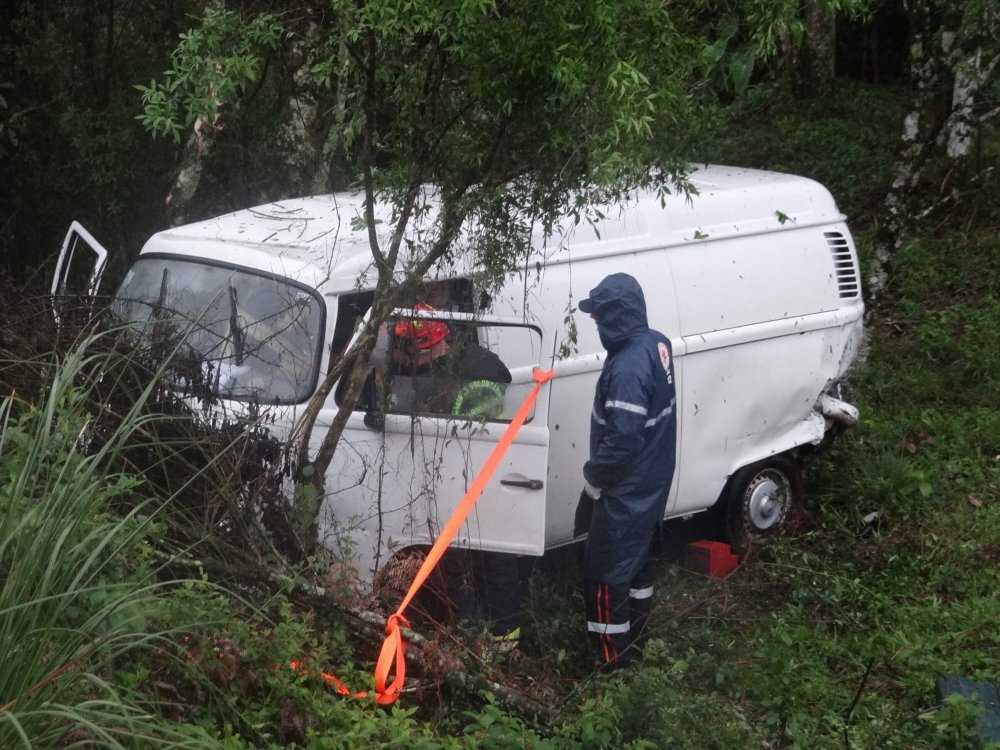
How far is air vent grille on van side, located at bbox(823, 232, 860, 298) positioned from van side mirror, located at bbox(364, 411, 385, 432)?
3.30 m

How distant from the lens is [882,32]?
15.0 meters

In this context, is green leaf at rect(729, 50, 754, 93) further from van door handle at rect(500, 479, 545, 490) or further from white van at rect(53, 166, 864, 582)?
van door handle at rect(500, 479, 545, 490)

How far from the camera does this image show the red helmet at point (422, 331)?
14.8 feet

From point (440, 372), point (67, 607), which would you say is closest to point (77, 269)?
point (440, 372)

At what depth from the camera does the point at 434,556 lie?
4324 millimetres

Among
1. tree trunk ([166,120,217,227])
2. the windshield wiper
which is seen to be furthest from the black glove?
tree trunk ([166,120,217,227])

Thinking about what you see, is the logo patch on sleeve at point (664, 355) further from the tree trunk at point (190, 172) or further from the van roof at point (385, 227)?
the tree trunk at point (190, 172)

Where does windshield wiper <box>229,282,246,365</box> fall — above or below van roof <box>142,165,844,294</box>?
below

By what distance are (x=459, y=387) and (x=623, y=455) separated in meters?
0.84

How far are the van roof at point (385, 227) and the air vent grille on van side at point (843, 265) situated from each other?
0.42 feet

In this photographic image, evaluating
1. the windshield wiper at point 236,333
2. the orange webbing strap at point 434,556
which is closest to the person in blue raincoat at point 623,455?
the orange webbing strap at point 434,556

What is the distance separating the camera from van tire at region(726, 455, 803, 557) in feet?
20.4

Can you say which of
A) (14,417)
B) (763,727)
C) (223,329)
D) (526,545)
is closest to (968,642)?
(763,727)

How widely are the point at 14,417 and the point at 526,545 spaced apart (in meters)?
2.17
